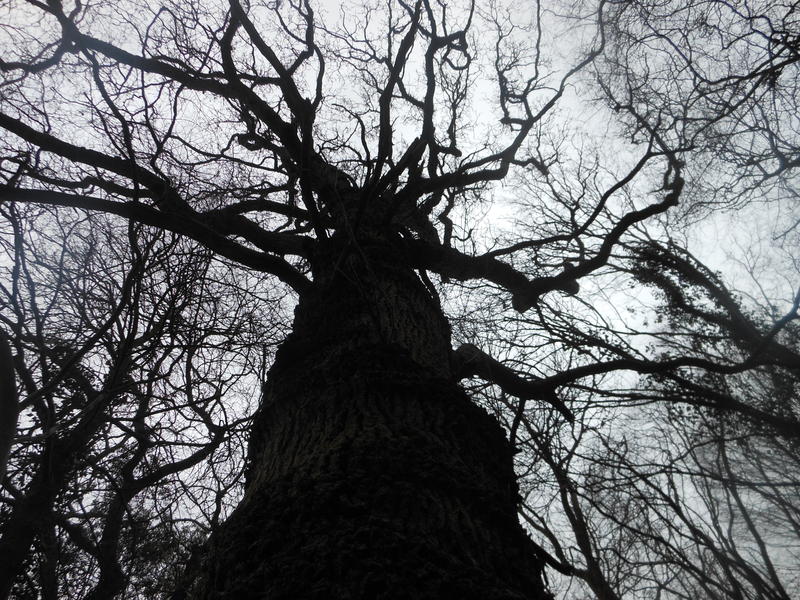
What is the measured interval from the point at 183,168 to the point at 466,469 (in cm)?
334

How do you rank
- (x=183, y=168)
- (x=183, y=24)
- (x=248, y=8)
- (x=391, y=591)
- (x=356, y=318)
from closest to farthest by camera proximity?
(x=391, y=591) < (x=356, y=318) < (x=183, y=168) < (x=183, y=24) < (x=248, y=8)

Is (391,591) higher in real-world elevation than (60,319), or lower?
lower

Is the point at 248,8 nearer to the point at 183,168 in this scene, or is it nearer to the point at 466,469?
the point at 183,168

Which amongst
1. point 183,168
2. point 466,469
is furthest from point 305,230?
point 466,469

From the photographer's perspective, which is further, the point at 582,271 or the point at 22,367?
the point at 22,367

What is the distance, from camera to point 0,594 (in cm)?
337

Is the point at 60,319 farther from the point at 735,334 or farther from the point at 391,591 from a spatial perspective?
the point at 735,334

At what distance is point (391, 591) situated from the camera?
896mm

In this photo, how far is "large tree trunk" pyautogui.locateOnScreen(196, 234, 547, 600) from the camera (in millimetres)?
955

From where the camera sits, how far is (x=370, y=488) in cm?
118

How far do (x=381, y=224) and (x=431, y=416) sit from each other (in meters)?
1.79

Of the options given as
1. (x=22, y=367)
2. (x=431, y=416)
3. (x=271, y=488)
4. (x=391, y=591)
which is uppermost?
(x=22, y=367)

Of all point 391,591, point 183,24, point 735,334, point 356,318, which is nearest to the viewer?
point 391,591

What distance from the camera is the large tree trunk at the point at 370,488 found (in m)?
0.95
